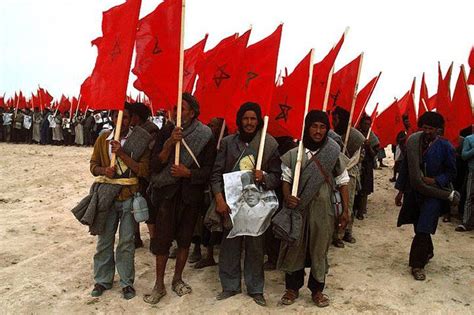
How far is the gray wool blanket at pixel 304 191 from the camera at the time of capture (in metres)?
3.92

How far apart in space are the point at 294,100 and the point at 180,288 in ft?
7.76

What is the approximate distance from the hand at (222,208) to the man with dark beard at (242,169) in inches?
0.6

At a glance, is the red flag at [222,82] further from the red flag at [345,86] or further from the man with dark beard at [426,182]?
the man with dark beard at [426,182]

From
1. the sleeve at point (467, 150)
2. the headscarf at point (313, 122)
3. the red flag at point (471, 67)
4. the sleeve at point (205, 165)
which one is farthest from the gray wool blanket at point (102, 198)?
the red flag at point (471, 67)

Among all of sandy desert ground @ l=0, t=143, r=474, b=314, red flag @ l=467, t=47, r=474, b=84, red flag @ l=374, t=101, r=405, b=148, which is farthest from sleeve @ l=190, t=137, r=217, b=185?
red flag @ l=374, t=101, r=405, b=148

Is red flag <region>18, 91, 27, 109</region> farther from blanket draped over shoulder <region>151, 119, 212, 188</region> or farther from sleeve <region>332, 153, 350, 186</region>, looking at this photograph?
sleeve <region>332, 153, 350, 186</region>

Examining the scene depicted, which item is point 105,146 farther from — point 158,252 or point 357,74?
point 357,74

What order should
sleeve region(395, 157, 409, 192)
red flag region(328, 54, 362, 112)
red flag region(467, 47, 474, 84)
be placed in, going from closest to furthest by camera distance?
sleeve region(395, 157, 409, 192), red flag region(328, 54, 362, 112), red flag region(467, 47, 474, 84)

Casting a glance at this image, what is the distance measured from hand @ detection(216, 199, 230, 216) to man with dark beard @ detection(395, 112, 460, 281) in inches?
89.1

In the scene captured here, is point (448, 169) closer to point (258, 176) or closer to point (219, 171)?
point (258, 176)

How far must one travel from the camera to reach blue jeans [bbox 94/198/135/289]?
14.3ft

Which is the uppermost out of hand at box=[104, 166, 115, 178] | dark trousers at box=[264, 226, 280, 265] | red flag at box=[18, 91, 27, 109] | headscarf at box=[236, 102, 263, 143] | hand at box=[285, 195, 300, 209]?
red flag at box=[18, 91, 27, 109]

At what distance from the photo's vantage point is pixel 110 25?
4.34m

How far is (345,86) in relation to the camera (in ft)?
20.9
